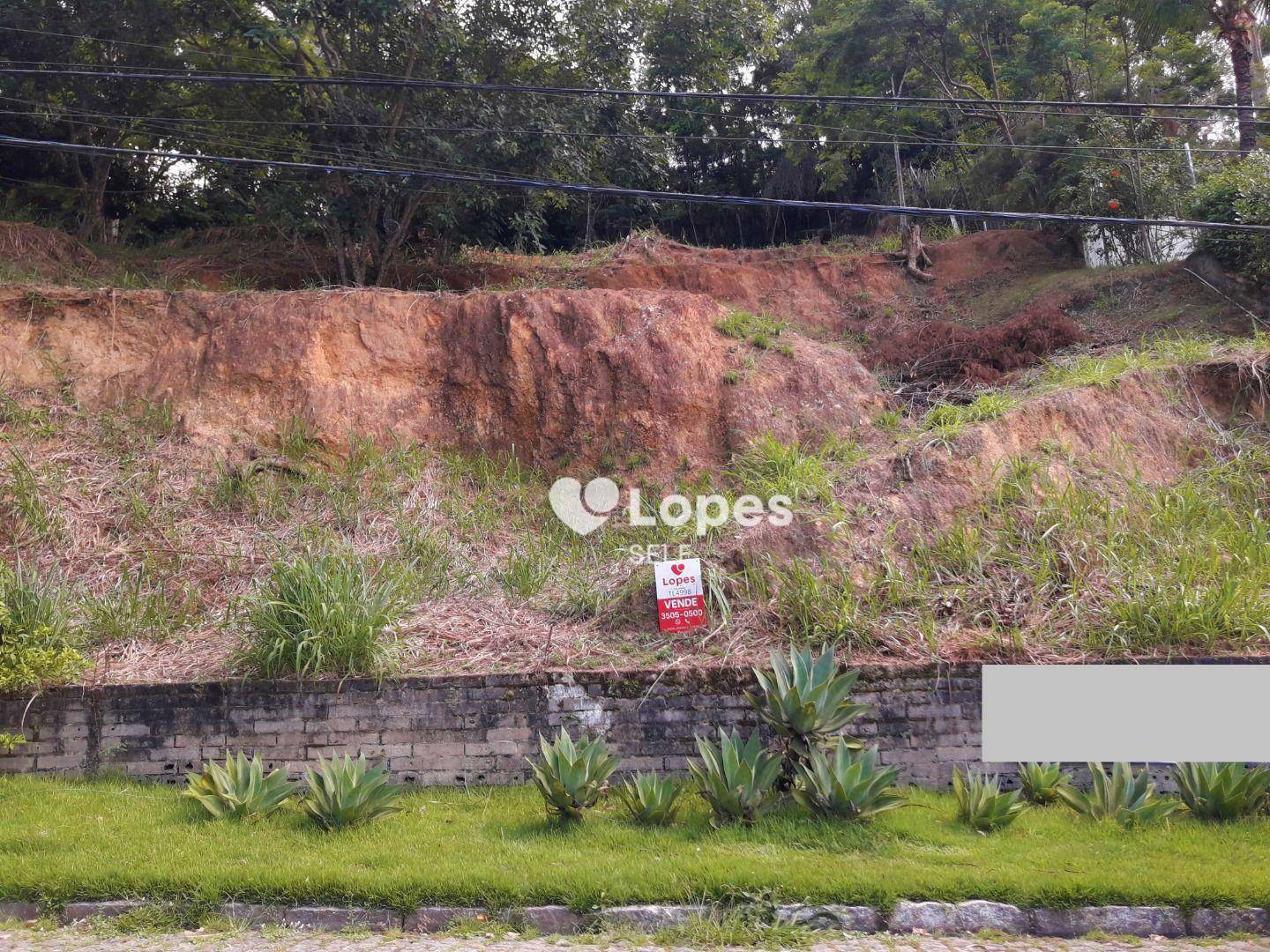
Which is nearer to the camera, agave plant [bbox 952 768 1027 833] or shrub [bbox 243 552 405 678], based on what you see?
agave plant [bbox 952 768 1027 833]

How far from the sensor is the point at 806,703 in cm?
658

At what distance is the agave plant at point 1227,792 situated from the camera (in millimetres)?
6234

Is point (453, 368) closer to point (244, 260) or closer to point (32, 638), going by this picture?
point (244, 260)

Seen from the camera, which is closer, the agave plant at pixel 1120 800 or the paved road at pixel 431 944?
the paved road at pixel 431 944

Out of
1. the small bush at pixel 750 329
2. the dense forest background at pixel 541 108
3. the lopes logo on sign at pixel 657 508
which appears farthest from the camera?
the dense forest background at pixel 541 108

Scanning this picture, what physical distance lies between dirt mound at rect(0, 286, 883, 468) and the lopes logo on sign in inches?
22.5

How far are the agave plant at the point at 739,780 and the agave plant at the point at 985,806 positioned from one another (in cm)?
120

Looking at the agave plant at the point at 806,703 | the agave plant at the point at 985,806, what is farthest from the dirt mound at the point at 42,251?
the agave plant at the point at 985,806

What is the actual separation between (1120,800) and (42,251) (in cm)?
1488

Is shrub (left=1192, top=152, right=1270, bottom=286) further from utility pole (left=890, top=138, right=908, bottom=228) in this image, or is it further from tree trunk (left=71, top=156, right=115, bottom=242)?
tree trunk (left=71, top=156, right=115, bottom=242)

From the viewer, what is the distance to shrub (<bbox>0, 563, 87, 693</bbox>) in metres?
7.59

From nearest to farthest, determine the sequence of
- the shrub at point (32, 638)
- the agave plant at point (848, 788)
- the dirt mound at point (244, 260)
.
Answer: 1. the agave plant at point (848, 788)
2. the shrub at point (32, 638)
3. the dirt mound at point (244, 260)

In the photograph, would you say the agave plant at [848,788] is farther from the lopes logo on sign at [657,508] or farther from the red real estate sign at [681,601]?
the lopes logo on sign at [657,508]

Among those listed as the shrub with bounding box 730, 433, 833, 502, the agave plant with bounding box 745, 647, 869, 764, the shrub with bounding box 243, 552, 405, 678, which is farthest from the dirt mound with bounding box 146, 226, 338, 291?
the agave plant with bounding box 745, 647, 869, 764
